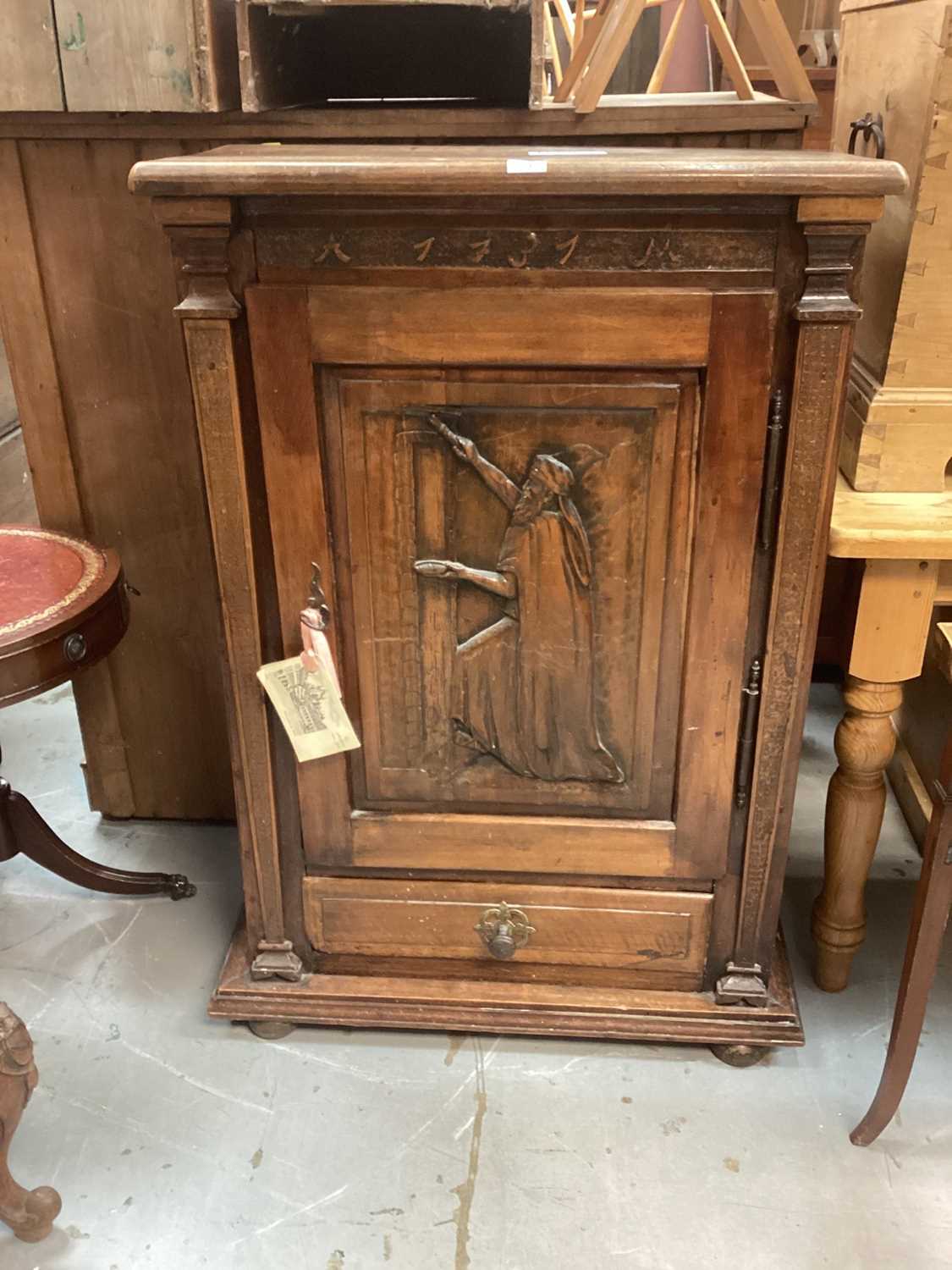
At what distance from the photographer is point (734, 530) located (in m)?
1.30

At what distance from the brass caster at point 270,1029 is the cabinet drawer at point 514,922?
15cm

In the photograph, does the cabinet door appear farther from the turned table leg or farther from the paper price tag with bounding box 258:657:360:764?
the turned table leg

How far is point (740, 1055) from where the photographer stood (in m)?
1.59

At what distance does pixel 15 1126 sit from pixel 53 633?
60cm

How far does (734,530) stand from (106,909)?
4.22ft

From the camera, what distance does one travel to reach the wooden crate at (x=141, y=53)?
1.48 meters

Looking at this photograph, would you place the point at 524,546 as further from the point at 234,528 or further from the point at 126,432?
the point at 126,432

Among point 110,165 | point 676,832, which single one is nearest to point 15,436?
point 110,165

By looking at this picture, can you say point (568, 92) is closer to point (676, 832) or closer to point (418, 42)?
point (418, 42)

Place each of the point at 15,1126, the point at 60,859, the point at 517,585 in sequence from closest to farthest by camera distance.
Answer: the point at 15,1126 < the point at 517,585 < the point at 60,859

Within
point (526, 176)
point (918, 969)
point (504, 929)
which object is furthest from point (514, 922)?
point (526, 176)

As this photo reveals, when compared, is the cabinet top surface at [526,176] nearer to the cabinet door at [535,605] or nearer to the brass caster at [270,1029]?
the cabinet door at [535,605]

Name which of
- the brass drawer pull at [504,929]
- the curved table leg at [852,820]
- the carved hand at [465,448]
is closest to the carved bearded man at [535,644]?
the carved hand at [465,448]

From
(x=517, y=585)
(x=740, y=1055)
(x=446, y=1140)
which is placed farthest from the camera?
(x=740, y=1055)
